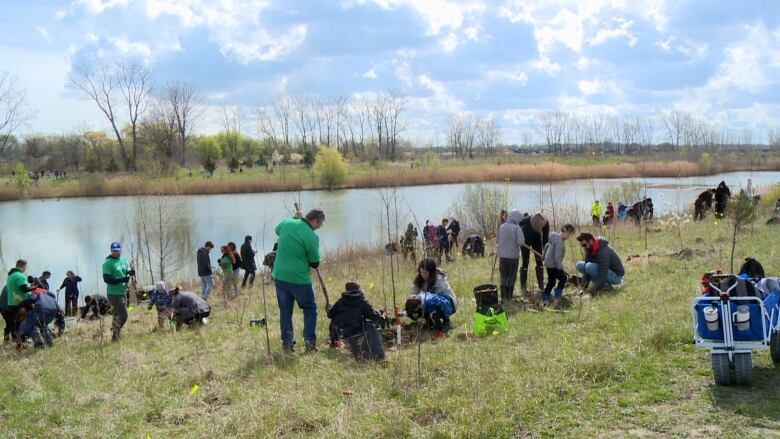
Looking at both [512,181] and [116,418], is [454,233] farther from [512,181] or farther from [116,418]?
[512,181]

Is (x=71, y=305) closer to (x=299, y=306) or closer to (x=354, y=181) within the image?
(x=299, y=306)

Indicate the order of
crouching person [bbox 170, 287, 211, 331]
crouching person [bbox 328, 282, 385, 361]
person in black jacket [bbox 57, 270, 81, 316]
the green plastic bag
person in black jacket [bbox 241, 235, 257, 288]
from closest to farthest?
crouching person [bbox 328, 282, 385, 361] → the green plastic bag → crouching person [bbox 170, 287, 211, 331] → person in black jacket [bbox 57, 270, 81, 316] → person in black jacket [bbox 241, 235, 257, 288]

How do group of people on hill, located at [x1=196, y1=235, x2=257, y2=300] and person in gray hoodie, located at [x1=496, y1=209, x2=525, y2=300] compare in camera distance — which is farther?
group of people on hill, located at [x1=196, y1=235, x2=257, y2=300]

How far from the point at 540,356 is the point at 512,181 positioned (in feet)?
123

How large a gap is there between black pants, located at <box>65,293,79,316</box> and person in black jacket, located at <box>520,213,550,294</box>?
1006cm

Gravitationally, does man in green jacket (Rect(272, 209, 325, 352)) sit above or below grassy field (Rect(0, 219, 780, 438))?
above

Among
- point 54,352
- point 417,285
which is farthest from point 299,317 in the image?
point 54,352

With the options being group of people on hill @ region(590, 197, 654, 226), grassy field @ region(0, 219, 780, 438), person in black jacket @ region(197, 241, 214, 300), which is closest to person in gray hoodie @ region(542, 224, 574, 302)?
grassy field @ region(0, 219, 780, 438)

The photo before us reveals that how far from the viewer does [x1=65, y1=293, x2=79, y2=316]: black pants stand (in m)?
14.3

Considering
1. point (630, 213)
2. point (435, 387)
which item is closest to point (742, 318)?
point (435, 387)

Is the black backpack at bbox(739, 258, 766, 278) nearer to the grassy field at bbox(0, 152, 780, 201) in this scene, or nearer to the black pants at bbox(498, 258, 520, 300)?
the black pants at bbox(498, 258, 520, 300)

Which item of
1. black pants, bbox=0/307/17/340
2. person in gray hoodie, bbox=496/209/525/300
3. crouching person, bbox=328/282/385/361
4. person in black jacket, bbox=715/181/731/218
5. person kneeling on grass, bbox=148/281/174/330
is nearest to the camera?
crouching person, bbox=328/282/385/361

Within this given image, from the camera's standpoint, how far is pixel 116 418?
5242 millimetres

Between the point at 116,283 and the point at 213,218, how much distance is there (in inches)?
849
